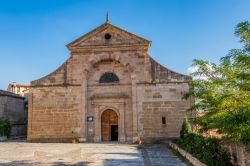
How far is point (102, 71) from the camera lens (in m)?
22.0

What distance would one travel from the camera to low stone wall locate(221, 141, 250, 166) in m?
9.09

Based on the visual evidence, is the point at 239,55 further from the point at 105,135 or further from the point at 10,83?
the point at 10,83

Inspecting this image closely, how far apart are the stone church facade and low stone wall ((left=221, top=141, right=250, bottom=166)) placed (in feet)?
30.2

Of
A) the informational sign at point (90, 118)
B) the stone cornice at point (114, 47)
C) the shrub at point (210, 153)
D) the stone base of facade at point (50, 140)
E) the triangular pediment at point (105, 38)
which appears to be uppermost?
the triangular pediment at point (105, 38)

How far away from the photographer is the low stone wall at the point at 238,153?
9.09 m

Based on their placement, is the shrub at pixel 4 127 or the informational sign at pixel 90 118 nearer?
the informational sign at pixel 90 118

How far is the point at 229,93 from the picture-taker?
9.83 m

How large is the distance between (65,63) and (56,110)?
4031mm

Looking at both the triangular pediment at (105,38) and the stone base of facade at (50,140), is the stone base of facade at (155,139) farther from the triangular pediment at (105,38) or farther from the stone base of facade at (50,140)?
the triangular pediment at (105,38)

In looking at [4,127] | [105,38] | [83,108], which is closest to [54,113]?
[83,108]

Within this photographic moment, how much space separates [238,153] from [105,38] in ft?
49.1

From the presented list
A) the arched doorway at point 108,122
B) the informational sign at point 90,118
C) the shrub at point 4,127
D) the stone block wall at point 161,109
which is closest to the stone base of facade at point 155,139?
the stone block wall at point 161,109

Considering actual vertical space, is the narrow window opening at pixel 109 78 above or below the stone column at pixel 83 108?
above

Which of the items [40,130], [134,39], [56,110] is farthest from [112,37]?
[40,130]
